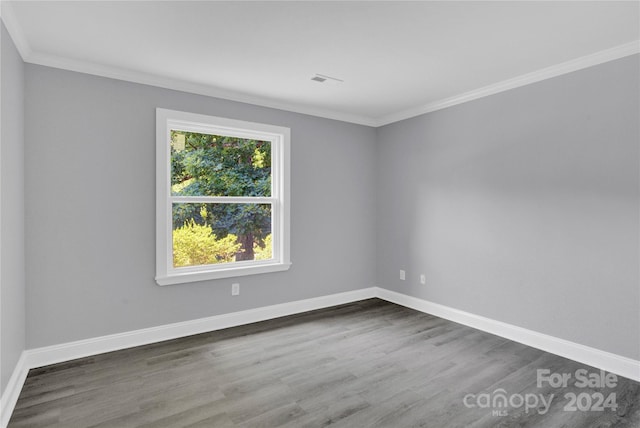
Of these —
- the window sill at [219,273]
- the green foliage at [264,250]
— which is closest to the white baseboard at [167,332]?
the window sill at [219,273]

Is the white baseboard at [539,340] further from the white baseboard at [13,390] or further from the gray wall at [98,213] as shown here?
the white baseboard at [13,390]

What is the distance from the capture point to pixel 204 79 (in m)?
3.25

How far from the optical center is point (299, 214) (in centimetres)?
418

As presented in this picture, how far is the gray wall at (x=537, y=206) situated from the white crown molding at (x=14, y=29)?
3701 millimetres

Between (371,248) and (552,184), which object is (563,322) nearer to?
(552,184)

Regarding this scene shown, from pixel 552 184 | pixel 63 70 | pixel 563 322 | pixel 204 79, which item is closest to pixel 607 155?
pixel 552 184

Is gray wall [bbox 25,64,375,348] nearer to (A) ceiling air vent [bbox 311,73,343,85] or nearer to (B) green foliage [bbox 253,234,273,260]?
(B) green foliage [bbox 253,234,273,260]

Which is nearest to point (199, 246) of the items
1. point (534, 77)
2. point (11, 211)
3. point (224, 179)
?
point (224, 179)

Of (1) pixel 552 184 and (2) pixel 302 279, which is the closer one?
(1) pixel 552 184

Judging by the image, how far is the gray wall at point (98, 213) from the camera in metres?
2.77

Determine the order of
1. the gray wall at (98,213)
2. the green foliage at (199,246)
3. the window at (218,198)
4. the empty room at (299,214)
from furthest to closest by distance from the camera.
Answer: the green foliage at (199,246)
the window at (218,198)
the gray wall at (98,213)
the empty room at (299,214)

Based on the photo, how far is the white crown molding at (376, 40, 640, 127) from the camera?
2.62 m

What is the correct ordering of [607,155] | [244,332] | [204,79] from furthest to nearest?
[244,332]
[204,79]
[607,155]

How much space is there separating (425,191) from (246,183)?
210 centimetres
